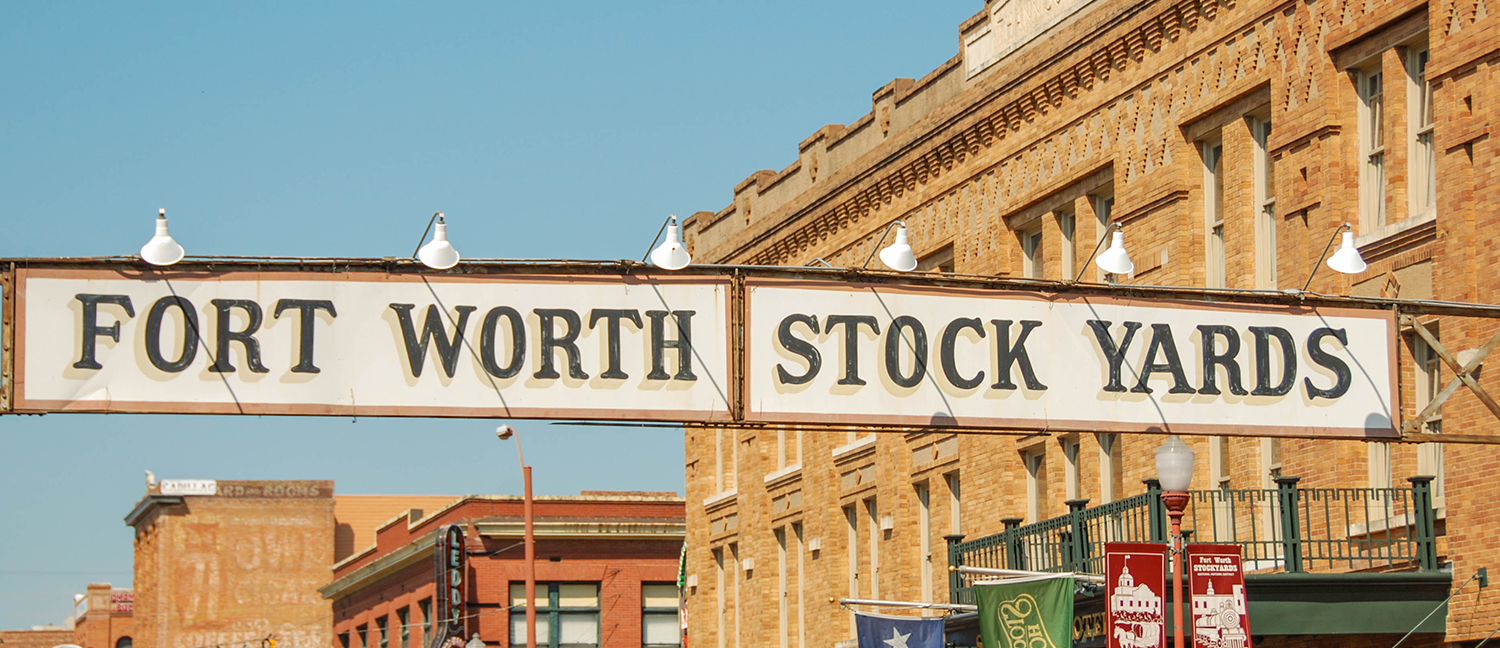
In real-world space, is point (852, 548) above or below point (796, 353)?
below

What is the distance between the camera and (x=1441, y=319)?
20.1m

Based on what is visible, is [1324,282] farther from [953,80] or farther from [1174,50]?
[953,80]

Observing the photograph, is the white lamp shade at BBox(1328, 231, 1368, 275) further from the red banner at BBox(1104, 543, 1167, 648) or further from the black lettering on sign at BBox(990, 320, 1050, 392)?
the red banner at BBox(1104, 543, 1167, 648)

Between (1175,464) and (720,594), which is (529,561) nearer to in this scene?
(720,594)

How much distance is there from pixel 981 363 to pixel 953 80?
66.0 ft

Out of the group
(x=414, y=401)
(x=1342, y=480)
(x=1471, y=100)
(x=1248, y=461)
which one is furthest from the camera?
(x=1248, y=461)

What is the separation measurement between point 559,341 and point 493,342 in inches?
15.2

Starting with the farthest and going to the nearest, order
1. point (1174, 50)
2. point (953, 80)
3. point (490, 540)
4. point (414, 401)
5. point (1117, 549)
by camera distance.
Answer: point (490, 540), point (953, 80), point (1174, 50), point (1117, 549), point (414, 401)

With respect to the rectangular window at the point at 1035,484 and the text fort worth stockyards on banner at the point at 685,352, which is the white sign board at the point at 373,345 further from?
the rectangular window at the point at 1035,484

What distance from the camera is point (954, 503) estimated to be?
31.9 meters

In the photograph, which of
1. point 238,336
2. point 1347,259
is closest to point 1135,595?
point 1347,259

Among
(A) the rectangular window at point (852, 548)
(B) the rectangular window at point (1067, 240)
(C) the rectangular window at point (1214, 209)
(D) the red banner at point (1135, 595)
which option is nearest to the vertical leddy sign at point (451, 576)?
(A) the rectangular window at point (852, 548)

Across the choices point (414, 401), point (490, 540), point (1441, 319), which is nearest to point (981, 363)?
point (414, 401)

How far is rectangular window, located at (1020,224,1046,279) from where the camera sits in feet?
98.3
